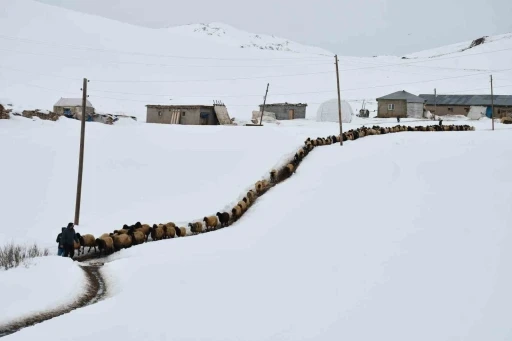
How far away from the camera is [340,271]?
567 inches

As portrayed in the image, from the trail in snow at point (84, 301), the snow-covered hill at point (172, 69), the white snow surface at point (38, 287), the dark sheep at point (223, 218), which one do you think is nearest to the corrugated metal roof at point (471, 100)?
the snow-covered hill at point (172, 69)

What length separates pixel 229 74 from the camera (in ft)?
340

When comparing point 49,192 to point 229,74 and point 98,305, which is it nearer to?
point 98,305

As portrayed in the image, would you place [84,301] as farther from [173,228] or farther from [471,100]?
[471,100]

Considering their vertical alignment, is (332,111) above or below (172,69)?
below

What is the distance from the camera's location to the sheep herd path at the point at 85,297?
38.8ft

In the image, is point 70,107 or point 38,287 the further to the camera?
point 70,107

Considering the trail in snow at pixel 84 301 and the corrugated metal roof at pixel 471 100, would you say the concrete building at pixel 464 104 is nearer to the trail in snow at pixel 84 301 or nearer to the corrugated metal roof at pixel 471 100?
the corrugated metal roof at pixel 471 100

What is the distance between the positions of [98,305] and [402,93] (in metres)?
56.2

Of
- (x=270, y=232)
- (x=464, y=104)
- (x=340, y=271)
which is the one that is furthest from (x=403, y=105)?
(x=340, y=271)

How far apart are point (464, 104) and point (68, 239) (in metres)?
56.1

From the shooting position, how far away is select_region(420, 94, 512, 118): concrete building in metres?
63.6

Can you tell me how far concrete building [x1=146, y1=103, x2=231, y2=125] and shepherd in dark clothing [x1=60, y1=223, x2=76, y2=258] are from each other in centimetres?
3060

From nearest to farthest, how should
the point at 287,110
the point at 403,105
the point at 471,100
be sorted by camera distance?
the point at 403,105 < the point at 287,110 < the point at 471,100
